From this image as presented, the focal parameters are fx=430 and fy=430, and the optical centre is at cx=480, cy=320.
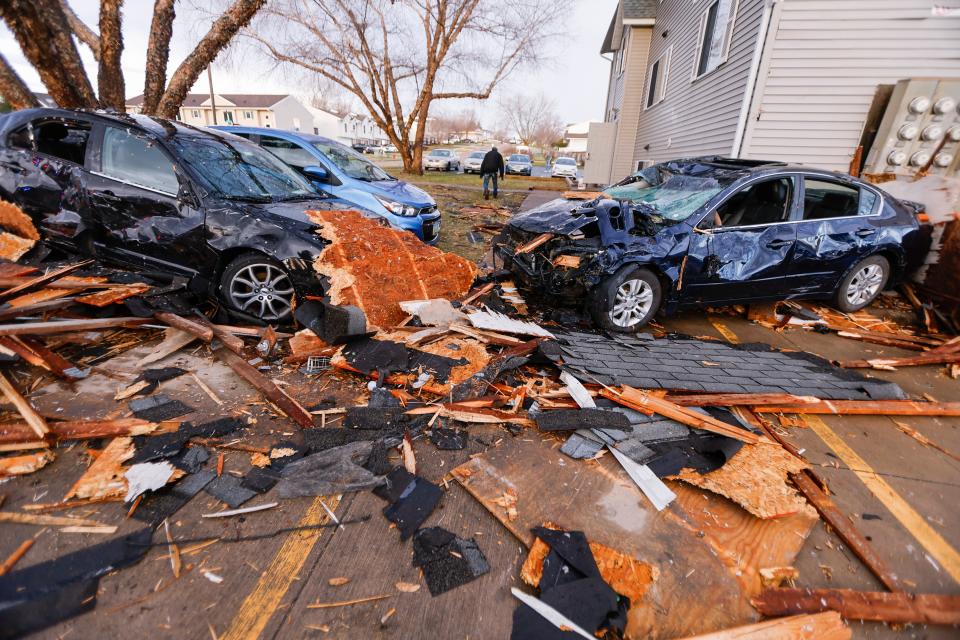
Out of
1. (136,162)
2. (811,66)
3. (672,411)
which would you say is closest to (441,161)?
(811,66)

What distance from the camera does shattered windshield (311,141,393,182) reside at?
7.65 m

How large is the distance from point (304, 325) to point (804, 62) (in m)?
9.80

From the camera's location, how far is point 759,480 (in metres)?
2.66

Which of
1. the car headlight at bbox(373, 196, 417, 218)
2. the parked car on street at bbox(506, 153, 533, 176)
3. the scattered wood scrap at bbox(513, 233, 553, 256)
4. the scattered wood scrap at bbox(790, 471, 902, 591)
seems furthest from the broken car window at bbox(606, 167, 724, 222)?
the parked car on street at bbox(506, 153, 533, 176)

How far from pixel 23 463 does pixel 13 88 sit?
978cm

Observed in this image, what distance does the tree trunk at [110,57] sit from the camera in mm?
8445

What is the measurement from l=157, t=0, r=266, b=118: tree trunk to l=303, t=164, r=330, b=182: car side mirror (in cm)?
460

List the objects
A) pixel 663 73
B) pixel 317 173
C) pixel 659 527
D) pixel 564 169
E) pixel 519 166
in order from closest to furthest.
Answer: pixel 659 527, pixel 317 173, pixel 663 73, pixel 564 169, pixel 519 166

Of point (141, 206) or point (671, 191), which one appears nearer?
point (141, 206)

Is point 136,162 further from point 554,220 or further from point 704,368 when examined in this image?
point 704,368

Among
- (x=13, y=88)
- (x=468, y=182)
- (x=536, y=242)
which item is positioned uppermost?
(x=13, y=88)

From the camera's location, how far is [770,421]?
342cm

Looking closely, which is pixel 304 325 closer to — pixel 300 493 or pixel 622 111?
pixel 300 493

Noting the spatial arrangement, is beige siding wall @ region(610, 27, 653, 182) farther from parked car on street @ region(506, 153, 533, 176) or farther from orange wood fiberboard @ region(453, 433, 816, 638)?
orange wood fiberboard @ region(453, 433, 816, 638)
